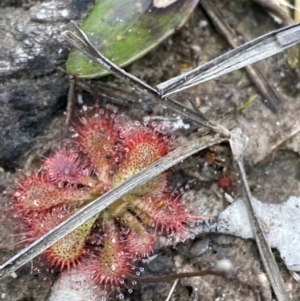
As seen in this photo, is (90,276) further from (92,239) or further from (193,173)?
(193,173)

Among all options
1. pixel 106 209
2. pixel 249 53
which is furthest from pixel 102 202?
pixel 249 53

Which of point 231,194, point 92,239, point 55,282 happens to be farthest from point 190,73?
point 55,282

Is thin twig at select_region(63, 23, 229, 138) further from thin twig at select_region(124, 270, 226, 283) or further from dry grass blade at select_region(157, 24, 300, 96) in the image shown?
thin twig at select_region(124, 270, 226, 283)

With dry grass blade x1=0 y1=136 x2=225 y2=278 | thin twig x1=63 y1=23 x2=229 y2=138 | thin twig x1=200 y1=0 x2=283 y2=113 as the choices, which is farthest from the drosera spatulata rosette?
thin twig x1=200 y1=0 x2=283 y2=113

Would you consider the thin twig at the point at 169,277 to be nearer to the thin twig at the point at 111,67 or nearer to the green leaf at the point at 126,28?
the thin twig at the point at 111,67

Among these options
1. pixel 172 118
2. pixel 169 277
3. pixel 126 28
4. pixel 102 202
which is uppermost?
pixel 126 28

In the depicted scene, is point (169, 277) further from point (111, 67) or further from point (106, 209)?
point (111, 67)
